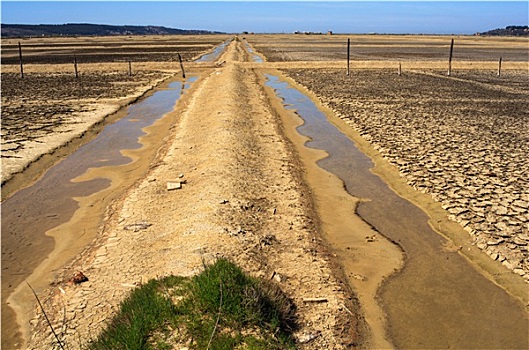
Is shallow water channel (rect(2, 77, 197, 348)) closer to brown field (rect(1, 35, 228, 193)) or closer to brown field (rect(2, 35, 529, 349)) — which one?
brown field (rect(2, 35, 529, 349))

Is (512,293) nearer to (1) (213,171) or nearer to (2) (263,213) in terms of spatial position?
(2) (263,213)

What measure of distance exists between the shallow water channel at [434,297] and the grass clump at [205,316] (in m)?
1.85

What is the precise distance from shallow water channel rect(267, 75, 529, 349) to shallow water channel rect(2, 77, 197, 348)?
227 inches

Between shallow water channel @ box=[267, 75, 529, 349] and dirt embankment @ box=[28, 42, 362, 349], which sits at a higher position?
dirt embankment @ box=[28, 42, 362, 349]

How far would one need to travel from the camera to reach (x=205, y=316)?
5.45 metres

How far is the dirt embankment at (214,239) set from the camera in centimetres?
634

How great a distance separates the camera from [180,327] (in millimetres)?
5344

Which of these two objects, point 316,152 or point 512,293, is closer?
point 512,293

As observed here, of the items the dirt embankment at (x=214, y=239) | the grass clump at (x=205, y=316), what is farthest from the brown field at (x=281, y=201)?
the grass clump at (x=205, y=316)

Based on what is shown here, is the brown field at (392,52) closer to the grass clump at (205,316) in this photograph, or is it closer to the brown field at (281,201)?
the brown field at (281,201)

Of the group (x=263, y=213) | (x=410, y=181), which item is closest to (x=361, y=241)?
(x=263, y=213)

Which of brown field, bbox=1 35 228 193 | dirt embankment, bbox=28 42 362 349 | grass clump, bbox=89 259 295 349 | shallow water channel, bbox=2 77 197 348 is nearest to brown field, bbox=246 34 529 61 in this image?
brown field, bbox=1 35 228 193

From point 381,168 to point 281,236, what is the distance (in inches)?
224

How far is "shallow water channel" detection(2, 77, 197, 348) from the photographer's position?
8.29 m
